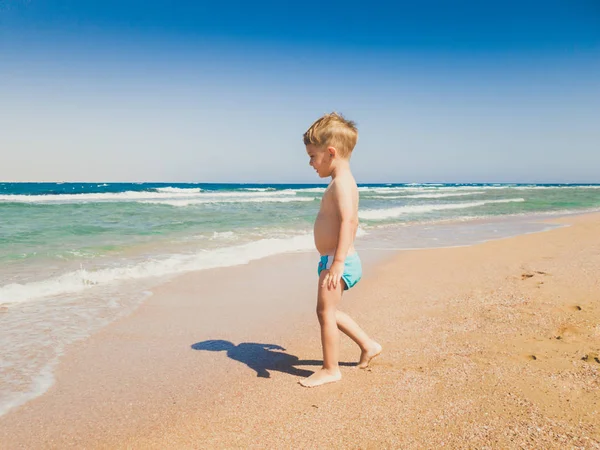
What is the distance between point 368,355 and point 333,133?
60.1 inches

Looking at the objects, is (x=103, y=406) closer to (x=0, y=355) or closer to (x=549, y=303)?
(x=0, y=355)

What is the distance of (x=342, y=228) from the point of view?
2.83 metres

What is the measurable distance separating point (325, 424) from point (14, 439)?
1.56 m

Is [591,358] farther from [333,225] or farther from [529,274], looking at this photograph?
[529,274]

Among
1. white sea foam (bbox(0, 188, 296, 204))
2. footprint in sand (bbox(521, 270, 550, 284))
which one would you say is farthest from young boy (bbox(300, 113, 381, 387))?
white sea foam (bbox(0, 188, 296, 204))

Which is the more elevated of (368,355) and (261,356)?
(368,355)

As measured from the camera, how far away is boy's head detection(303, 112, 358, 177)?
115 inches

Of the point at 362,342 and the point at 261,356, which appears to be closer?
the point at 362,342

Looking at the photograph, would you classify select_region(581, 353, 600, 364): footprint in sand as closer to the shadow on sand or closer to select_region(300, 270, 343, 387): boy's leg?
the shadow on sand

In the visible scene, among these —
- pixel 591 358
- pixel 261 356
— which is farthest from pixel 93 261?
pixel 591 358

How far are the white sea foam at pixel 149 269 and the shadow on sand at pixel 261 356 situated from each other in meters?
2.68

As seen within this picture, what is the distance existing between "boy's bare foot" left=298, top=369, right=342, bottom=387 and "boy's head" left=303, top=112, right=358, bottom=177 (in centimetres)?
129

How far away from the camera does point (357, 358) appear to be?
326 centimetres

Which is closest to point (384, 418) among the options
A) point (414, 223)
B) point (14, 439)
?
point (14, 439)
